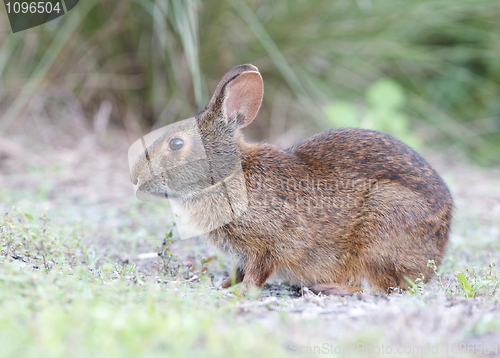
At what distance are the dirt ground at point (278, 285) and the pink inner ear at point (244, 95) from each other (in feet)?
4.42

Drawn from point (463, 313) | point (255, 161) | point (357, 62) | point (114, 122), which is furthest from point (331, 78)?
point (463, 313)

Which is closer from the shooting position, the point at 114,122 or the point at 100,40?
the point at 100,40

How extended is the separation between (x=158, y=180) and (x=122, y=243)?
1.15 metres

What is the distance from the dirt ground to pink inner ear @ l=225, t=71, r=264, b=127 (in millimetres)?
1348

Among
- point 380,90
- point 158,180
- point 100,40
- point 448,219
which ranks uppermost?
point 100,40

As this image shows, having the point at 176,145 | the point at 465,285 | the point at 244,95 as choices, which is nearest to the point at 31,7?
the point at 176,145

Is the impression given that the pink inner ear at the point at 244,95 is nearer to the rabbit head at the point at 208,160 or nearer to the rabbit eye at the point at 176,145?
the rabbit head at the point at 208,160

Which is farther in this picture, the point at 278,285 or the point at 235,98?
the point at 278,285

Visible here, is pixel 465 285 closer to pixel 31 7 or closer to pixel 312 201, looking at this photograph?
pixel 312 201

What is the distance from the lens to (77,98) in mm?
8148

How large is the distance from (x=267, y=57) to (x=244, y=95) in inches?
155

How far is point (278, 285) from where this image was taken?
4.33 metres

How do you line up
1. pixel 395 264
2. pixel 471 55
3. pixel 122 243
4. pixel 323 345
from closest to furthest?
pixel 323 345, pixel 395 264, pixel 122 243, pixel 471 55

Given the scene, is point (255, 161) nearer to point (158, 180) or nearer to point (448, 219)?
point (158, 180)
